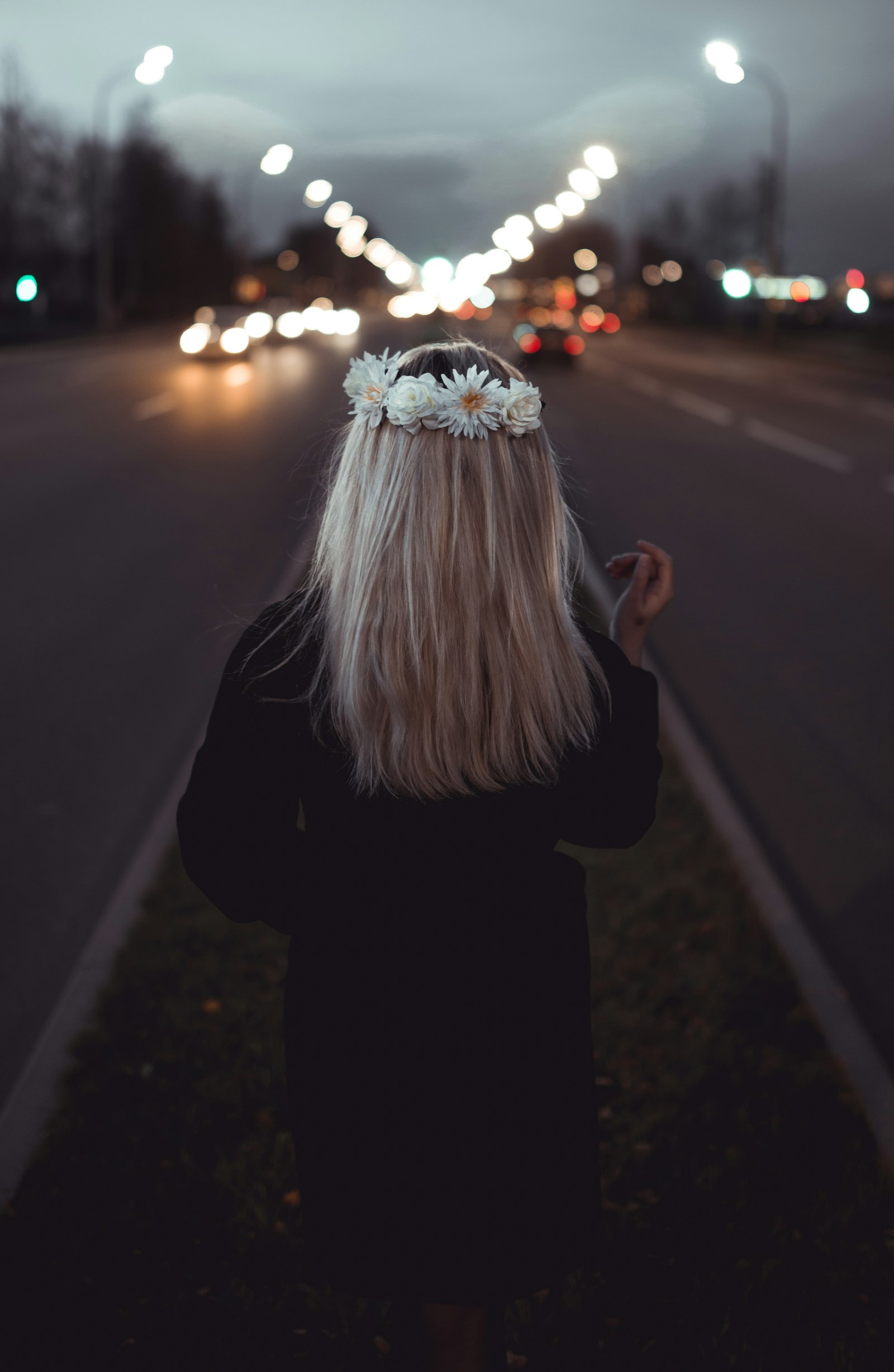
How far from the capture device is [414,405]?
173cm

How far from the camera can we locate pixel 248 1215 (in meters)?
2.93

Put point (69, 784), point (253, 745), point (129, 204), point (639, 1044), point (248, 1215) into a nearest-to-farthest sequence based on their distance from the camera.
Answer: point (253, 745) < point (248, 1215) < point (639, 1044) < point (69, 784) < point (129, 204)

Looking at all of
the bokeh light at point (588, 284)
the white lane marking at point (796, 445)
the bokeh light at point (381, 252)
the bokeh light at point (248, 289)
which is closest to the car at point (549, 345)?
the bokeh light at point (381, 252)

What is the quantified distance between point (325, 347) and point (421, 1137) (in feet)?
169

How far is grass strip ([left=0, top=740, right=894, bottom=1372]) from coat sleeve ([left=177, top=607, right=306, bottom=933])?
546 mm

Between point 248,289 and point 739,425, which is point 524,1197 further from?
point 248,289

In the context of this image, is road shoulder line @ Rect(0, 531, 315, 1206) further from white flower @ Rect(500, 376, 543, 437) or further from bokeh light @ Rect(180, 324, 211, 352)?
bokeh light @ Rect(180, 324, 211, 352)

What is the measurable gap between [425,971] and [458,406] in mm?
861

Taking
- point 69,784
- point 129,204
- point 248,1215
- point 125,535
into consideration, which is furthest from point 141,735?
point 129,204

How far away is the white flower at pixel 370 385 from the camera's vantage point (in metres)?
1.79

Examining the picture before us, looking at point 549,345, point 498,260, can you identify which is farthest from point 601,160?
point 498,260

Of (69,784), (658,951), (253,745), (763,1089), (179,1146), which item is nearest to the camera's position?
(253,745)

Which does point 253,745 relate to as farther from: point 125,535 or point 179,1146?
point 125,535

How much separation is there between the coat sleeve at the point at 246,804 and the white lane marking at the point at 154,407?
2021 centimetres
